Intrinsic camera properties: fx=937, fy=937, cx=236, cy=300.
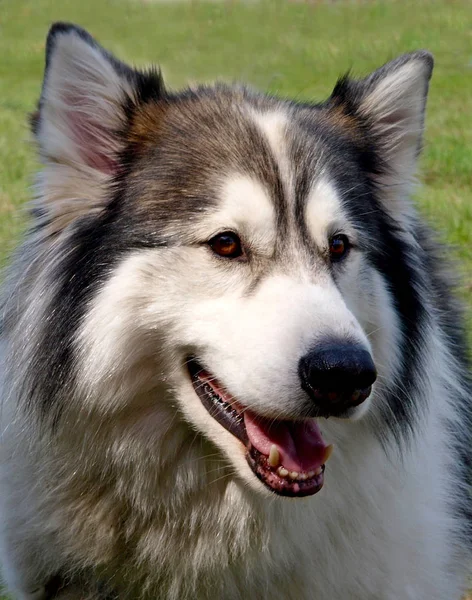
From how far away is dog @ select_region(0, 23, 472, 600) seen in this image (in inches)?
106

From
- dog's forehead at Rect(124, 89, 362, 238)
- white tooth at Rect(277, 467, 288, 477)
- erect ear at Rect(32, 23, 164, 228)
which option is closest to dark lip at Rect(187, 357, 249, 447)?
white tooth at Rect(277, 467, 288, 477)

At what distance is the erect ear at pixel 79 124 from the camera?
2836mm

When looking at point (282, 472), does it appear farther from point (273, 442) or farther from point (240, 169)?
point (240, 169)

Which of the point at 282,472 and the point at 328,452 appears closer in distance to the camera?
the point at 282,472

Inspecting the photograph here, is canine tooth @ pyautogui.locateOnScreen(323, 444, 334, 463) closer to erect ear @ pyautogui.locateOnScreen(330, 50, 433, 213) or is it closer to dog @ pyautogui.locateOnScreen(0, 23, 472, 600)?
dog @ pyautogui.locateOnScreen(0, 23, 472, 600)

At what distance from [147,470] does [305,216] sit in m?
0.92

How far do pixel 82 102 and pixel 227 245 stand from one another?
0.66 m

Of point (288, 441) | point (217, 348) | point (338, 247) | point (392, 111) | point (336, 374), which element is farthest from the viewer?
point (392, 111)

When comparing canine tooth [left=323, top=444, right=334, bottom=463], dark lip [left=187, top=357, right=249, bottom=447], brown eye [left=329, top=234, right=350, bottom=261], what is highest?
brown eye [left=329, top=234, right=350, bottom=261]

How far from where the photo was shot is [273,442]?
2.71m

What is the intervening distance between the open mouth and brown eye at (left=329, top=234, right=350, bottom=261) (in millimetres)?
505

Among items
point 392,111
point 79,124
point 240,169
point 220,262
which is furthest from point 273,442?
point 392,111

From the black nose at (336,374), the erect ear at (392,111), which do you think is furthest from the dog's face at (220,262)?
the erect ear at (392,111)

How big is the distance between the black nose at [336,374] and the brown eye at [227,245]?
445 millimetres
